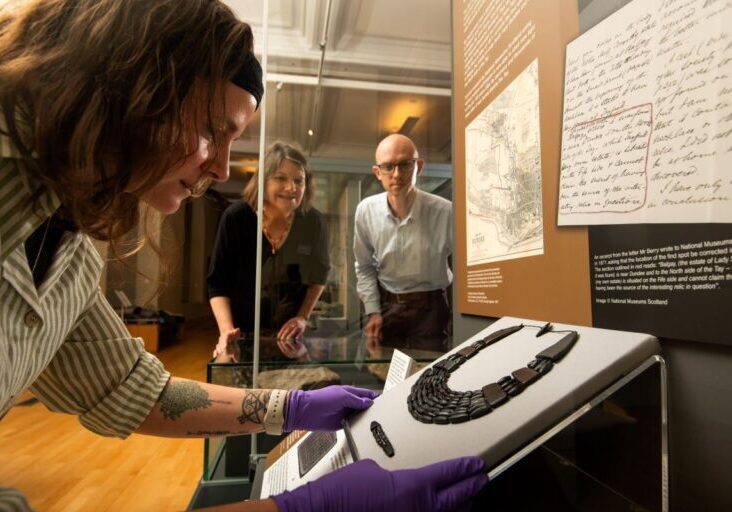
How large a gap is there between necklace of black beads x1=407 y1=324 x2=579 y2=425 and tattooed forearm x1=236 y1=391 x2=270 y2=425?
1.19ft

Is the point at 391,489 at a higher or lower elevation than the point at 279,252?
lower

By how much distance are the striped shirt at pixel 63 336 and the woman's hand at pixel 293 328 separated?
938 millimetres

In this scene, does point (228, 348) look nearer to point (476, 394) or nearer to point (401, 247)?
point (401, 247)

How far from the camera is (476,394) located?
0.56m

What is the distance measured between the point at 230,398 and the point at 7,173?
55 cm

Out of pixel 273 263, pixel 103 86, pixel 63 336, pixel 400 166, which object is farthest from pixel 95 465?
pixel 103 86

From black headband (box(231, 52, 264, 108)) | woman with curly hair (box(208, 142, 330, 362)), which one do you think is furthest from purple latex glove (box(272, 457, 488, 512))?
woman with curly hair (box(208, 142, 330, 362))

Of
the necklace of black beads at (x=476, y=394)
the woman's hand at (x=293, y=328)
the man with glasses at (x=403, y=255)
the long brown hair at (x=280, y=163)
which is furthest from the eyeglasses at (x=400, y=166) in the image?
the necklace of black beads at (x=476, y=394)

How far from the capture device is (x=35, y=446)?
2.10 metres

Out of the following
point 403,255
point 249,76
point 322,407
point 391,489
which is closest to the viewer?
point 391,489

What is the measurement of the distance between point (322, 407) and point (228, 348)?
3.20 ft

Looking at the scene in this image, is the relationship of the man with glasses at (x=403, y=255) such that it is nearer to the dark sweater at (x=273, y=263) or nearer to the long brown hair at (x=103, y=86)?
the dark sweater at (x=273, y=263)

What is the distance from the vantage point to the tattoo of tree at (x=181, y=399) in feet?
2.81

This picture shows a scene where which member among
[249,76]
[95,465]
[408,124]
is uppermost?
[408,124]
